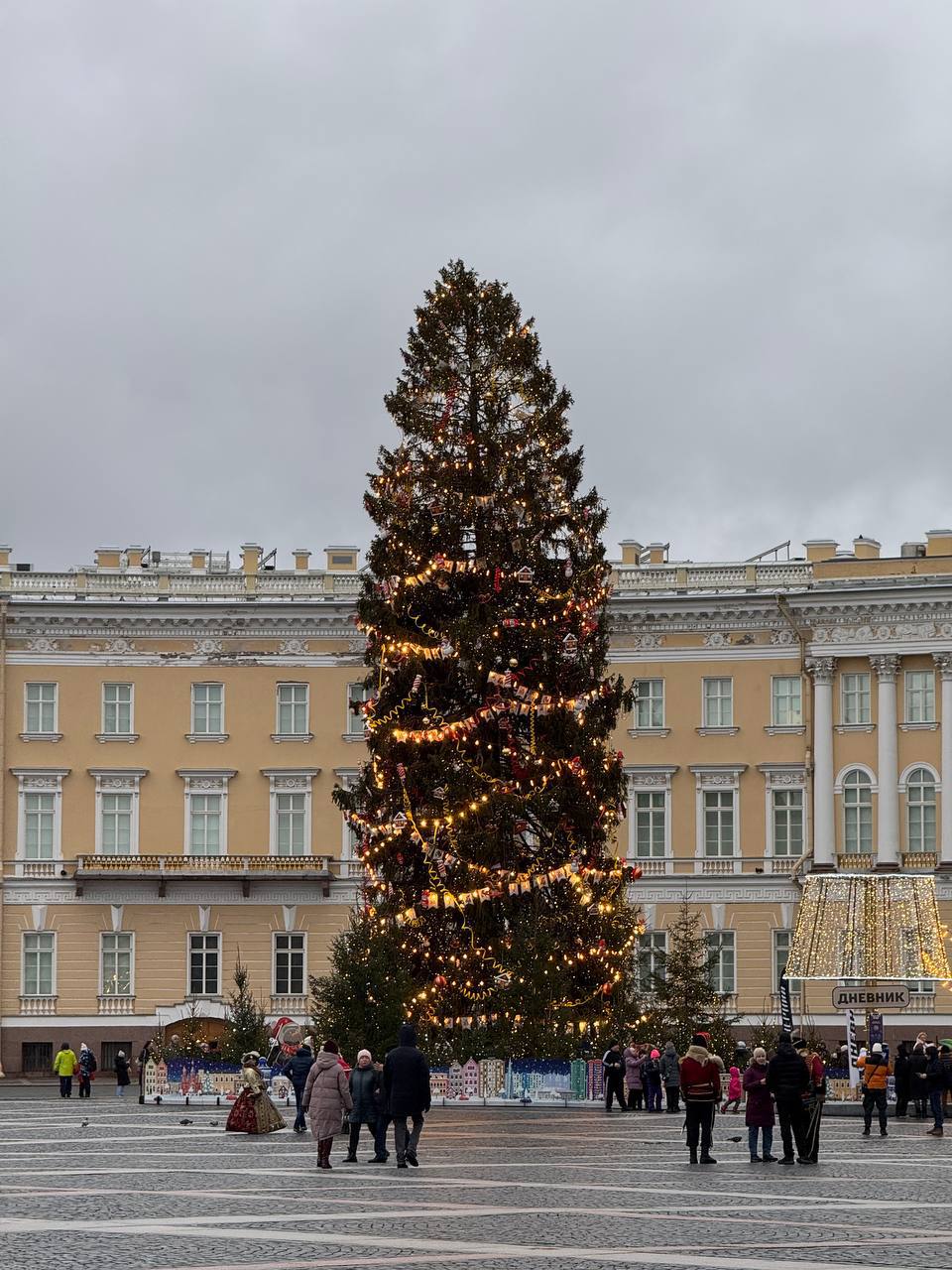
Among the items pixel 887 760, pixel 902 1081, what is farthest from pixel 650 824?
pixel 902 1081

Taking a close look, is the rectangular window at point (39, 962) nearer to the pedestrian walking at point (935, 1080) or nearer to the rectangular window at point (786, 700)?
the rectangular window at point (786, 700)

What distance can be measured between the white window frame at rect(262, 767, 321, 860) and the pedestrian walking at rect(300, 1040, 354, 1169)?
4315 centimetres

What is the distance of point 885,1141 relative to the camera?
111 feet

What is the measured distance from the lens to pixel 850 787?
6900 centimetres

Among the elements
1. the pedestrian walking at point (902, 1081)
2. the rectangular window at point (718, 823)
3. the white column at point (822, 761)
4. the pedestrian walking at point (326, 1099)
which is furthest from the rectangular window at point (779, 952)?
the pedestrian walking at point (326, 1099)

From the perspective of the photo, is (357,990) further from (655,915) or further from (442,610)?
(655,915)

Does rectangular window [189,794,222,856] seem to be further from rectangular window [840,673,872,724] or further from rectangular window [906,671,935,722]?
rectangular window [906,671,935,722]

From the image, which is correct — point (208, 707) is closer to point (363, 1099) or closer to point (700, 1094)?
point (363, 1099)

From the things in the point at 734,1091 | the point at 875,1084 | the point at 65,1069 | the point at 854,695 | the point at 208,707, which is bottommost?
the point at 65,1069

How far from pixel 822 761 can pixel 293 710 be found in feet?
50.8

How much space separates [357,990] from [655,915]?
28.6 metres

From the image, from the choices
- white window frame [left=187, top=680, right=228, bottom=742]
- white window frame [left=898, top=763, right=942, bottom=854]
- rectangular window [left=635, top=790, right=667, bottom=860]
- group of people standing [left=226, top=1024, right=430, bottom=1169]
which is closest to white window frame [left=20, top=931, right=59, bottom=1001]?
white window frame [left=187, top=680, right=228, bottom=742]

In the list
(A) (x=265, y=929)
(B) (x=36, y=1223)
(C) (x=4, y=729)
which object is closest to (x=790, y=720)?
(A) (x=265, y=929)

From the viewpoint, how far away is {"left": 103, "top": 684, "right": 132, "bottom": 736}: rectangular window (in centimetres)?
7112
